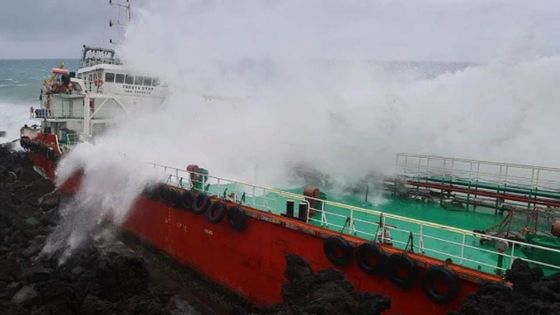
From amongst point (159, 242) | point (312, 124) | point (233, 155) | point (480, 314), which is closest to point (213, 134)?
point (233, 155)

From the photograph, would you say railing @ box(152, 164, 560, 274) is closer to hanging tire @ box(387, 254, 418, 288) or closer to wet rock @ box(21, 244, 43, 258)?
hanging tire @ box(387, 254, 418, 288)

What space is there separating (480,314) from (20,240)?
468 inches

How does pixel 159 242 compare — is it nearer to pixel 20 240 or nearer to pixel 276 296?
pixel 20 240

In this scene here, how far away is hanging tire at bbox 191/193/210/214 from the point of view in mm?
9846

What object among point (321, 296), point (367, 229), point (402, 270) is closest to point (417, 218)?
point (367, 229)

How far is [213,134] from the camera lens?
1623 cm

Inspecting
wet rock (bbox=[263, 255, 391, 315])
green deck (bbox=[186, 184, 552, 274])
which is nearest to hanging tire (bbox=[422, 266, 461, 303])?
wet rock (bbox=[263, 255, 391, 315])

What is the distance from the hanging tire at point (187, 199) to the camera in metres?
10.3

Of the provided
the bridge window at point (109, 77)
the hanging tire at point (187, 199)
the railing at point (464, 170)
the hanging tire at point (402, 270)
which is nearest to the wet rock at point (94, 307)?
the hanging tire at point (187, 199)

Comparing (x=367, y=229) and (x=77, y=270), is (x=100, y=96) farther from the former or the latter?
(x=367, y=229)

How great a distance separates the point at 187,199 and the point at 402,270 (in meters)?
5.69

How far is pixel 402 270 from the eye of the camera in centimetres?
650

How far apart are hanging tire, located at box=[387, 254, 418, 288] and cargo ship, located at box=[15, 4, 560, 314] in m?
0.02

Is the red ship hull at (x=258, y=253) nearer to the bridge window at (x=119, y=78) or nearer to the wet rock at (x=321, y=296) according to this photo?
the wet rock at (x=321, y=296)
